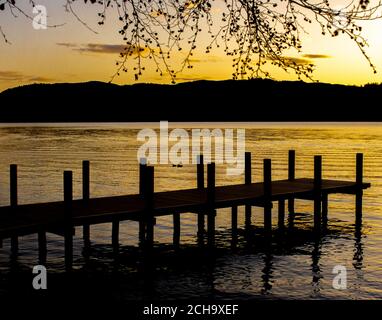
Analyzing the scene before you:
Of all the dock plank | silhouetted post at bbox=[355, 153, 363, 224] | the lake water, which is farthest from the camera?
silhouetted post at bbox=[355, 153, 363, 224]

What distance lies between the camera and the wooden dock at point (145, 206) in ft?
47.6

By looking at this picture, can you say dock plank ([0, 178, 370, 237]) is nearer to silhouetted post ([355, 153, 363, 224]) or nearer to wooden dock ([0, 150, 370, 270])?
wooden dock ([0, 150, 370, 270])

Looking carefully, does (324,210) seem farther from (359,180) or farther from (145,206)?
(145,206)

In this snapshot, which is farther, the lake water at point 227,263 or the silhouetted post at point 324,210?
the silhouetted post at point 324,210

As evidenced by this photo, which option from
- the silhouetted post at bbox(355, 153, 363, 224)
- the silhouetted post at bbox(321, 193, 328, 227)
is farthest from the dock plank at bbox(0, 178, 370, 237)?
the silhouetted post at bbox(321, 193, 328, 227)

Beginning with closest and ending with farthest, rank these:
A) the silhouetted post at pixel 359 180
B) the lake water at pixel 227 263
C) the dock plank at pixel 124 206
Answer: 1. the dock plank at pixel 124 206
2. the lake water at pixel 227 263
3. the silhouetted post at pixel 359 180

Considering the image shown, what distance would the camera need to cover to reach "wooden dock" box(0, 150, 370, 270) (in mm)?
14516

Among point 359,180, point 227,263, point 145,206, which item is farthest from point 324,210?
point 145,206

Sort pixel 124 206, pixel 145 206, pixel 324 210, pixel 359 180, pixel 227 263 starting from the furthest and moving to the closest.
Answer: pixel 324 210 → pixel 359 180 → pixel 227 263 → pixel 124 206 → pixel 145 206

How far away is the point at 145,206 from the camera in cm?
1606

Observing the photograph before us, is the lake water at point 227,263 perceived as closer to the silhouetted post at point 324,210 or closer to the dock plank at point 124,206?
the silhouetted post at point 324,210

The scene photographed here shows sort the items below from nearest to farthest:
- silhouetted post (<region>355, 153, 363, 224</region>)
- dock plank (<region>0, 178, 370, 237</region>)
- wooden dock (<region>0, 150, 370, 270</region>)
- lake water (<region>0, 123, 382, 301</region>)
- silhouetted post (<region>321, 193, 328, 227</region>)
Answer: dock plank (<region>0, 178, 370, 237</region>), wooden dock (<region>0, 150, 370, 270</region>), lake water (<region>0, 123, 382, 301</region>), silhouetted post (<region>355, 153, 363, 224</region>), silhouetted post (<region>321, 193, 328, 227</region>)

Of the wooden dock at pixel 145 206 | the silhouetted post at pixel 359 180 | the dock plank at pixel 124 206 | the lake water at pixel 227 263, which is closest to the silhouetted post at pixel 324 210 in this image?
the lake water at pixel 227 263
